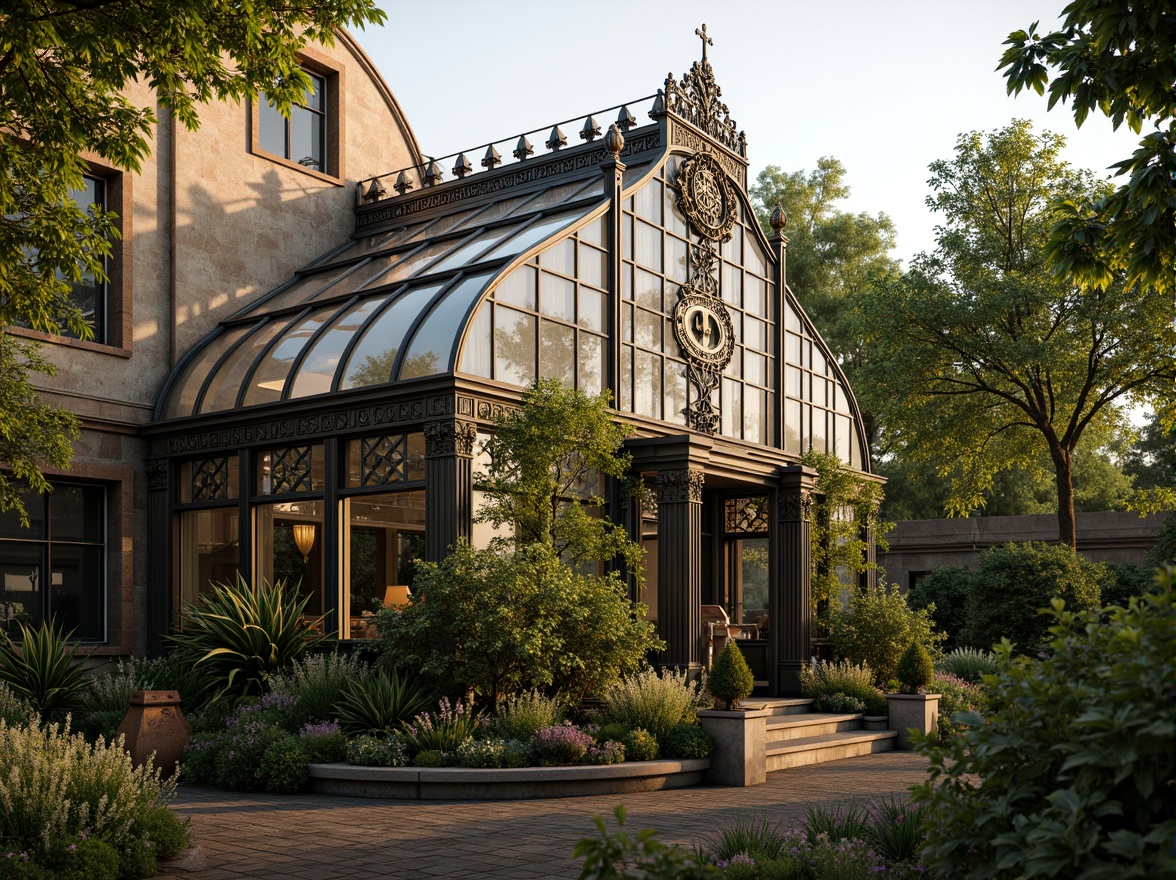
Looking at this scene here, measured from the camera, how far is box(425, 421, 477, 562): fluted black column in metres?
15.5

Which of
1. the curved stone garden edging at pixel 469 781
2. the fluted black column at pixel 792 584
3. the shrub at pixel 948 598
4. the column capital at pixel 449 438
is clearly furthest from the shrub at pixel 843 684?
the shrub at pixel 948 598

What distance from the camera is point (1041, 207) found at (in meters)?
31.4

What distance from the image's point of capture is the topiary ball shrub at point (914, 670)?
56.1ft

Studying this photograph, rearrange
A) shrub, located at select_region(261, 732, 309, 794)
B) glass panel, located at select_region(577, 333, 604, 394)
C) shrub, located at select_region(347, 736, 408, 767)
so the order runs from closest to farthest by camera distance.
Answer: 1. shrub, located at select_region(261, 732, 309, 794)
2. shrub, located at select_region(347, 736, 408, 767)
3. glass panel, located at select_region(577, 333, 604, 394)

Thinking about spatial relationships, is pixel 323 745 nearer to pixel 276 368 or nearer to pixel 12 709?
pixel 12 709

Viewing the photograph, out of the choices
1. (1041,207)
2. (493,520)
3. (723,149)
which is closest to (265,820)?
(493,520)

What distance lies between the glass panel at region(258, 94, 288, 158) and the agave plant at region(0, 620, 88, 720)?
10783 mm

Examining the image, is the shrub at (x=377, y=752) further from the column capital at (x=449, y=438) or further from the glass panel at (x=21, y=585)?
the glass panel at (x=21, y=585)

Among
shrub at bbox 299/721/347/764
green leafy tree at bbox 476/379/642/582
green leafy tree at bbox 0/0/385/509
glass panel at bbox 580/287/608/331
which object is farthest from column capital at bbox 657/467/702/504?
green leafy tree at bbox 0/0/385/509

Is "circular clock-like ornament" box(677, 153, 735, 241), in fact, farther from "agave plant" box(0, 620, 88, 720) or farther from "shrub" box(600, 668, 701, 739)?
"agave plant" box(0, 620, 88, 720)

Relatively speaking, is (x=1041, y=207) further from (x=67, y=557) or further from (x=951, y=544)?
(x=67, y=557)

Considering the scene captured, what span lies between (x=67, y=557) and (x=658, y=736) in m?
9.83

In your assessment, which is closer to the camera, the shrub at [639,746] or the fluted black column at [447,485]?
the shrub at [639,746]

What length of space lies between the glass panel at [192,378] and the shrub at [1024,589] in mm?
16275
